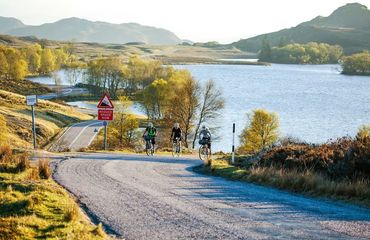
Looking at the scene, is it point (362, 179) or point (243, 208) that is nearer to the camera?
point (243, 208)

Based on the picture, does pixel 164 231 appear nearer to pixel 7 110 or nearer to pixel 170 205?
pixel 170 205

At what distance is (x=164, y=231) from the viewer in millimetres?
9016

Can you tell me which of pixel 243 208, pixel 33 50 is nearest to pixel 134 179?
pixel 243 208

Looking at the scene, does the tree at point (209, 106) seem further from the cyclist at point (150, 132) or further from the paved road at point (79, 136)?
the cyclist at point (150, 132)

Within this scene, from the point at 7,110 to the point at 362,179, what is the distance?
243 ft

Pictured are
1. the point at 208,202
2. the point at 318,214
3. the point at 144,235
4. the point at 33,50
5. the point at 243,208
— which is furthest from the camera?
the point at 33,50

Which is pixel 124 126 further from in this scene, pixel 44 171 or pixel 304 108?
pixel 44 171

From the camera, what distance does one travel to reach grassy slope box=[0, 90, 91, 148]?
224ft

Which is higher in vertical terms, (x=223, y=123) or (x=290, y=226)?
(x=290, y=226)

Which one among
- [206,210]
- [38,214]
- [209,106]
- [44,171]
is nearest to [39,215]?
[38,214]

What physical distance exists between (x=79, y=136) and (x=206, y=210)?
229ft

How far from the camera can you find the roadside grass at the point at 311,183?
1192 centimetres

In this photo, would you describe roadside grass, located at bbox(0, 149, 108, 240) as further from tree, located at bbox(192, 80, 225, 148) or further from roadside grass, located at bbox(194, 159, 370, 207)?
tree, located at bbox(192, 80, 225, 148)

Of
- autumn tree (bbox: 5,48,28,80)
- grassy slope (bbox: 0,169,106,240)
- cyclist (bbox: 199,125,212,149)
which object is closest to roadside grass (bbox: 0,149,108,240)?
grassy slope (bbox: 0,169,106,240)
